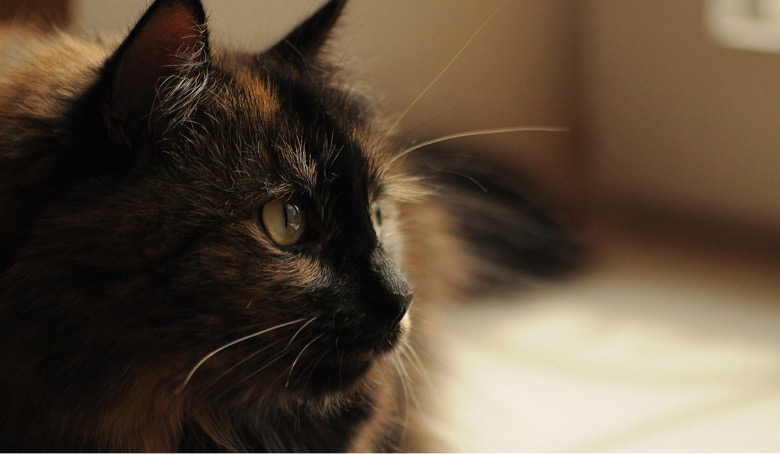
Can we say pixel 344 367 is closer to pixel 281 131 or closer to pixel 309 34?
pixel 281 131

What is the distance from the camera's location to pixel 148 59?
0.71 meters

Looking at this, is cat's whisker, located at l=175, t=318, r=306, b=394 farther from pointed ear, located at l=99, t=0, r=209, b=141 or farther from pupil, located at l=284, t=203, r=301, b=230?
pointed ear, located at l=99, t=0, r=209, b=141

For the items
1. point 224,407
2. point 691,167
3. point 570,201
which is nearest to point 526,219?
point 570,201

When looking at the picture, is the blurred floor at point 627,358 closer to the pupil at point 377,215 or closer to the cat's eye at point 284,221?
the pupil at point 377,215

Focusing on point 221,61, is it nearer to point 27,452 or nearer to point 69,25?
point 69,25

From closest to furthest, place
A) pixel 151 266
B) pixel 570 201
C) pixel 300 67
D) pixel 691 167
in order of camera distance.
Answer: pixel 151 266 → pixel 300 67 → pixel 691 167 → pixel 570 201

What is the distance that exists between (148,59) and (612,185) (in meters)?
0.97

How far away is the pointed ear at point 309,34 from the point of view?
0.90 metres

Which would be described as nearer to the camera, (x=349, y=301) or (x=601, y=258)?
(x=349, y=301)

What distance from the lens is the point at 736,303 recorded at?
1.41m

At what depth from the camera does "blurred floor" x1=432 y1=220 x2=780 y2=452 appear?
107 cm

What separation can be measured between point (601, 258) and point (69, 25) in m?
1.01

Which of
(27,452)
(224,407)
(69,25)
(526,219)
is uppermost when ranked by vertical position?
(526,219)

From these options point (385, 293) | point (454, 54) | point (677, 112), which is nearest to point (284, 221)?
point (385, 293)
